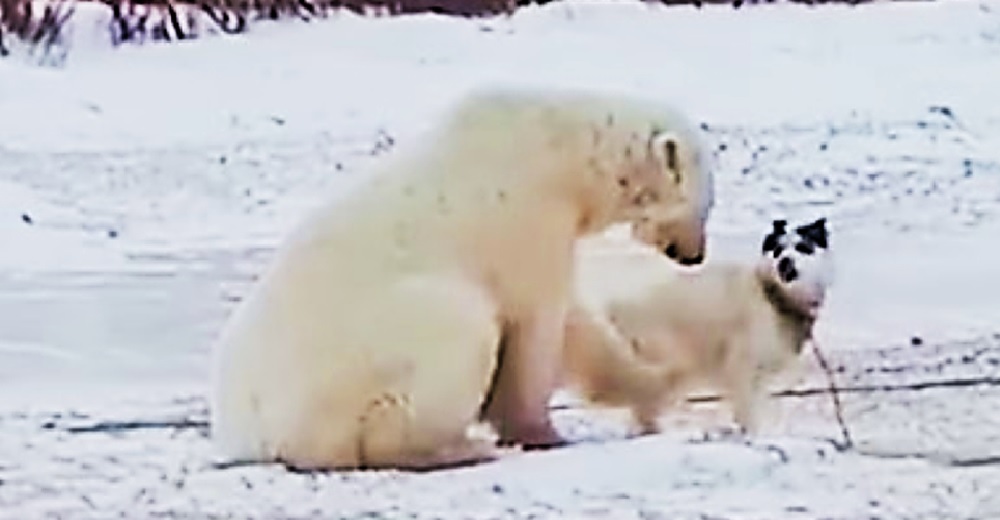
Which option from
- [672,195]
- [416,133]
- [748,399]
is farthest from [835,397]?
[416,133]

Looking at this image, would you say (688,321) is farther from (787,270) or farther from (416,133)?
(416,133)

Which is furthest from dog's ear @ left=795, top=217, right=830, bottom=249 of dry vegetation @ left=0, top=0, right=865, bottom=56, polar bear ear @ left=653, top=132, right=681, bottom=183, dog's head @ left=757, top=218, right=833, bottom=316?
dry vegetation @ left=0, top=0, right=865, bottom=56

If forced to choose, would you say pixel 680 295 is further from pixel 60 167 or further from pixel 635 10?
pixel 60 167

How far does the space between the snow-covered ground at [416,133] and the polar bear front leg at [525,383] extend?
0.03m

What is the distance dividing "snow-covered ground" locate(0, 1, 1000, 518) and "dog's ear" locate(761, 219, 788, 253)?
0.07 feet

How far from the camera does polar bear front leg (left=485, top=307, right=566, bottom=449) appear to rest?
1215 mm

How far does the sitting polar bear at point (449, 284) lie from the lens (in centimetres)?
115

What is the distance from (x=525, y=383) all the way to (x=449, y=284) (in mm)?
81

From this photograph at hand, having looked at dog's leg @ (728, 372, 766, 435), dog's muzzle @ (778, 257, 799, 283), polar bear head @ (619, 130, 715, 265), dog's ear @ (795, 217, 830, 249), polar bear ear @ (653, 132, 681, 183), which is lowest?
dog's leg @ (728, 372, 766, 435)

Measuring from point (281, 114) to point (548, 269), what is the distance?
0.34m

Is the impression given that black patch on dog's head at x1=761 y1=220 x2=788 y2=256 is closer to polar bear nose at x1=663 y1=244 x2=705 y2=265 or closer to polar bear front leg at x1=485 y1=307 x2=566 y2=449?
polar bear nose at x1=663 y1=244 x2=705 y2=265

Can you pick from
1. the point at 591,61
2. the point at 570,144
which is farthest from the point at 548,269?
the point at 591,61

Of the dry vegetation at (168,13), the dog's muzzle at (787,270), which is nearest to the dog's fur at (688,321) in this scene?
the dog's muzzle at (787,270)

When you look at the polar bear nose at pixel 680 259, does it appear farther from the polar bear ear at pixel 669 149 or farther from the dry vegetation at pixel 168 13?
the dry vegetation at pixel 168 13
